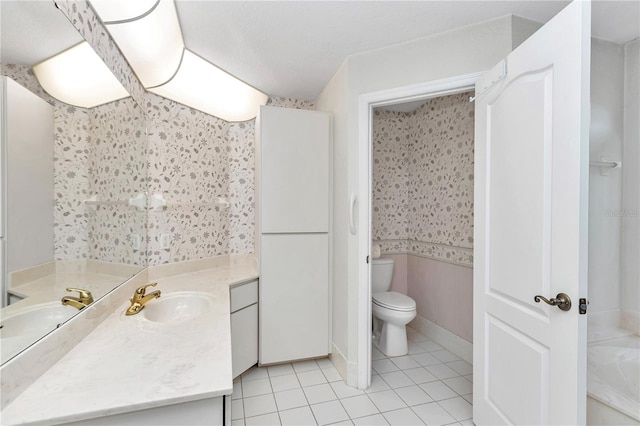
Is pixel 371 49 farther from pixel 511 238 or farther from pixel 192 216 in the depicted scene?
pixel 192 216

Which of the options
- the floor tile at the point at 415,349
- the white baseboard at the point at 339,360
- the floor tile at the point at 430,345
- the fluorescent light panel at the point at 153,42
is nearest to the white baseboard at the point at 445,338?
the floor tile at the point at 430,345

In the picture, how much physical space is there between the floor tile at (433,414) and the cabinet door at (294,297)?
85 centimetres

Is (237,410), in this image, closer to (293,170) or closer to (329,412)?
(329,412)

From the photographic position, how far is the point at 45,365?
3.31ft

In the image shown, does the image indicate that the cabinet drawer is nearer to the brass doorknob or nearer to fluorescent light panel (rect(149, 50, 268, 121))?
fluorescent light panel (rect(149, 50, 268, 121))

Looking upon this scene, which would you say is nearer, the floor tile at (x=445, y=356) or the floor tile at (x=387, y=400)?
the floor tile at (x=387, y=400)

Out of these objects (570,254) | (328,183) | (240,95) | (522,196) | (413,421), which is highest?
(240,95)

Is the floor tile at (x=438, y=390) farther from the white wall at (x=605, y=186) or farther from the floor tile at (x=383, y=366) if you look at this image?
the white wall at (x=605, y=186)

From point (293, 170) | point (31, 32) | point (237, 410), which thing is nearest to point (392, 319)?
point (237, 410)

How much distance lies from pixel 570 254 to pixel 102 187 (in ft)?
6.51

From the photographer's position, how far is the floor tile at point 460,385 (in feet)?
7.17

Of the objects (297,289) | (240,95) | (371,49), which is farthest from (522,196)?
(240,95)

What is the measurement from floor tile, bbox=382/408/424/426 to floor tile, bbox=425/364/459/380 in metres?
0.56

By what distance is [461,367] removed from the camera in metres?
2.53
